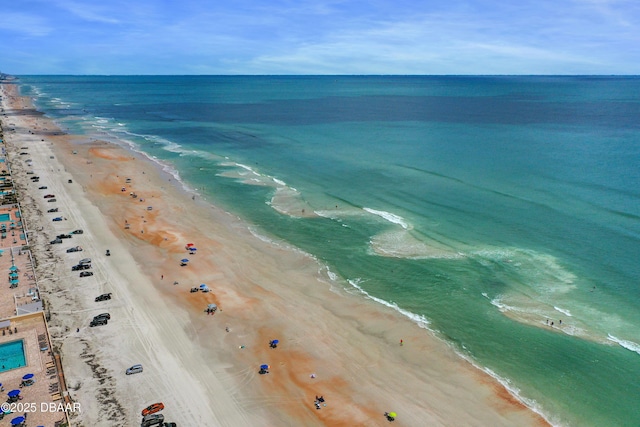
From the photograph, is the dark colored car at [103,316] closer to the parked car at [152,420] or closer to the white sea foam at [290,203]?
the parked car at [152,420]

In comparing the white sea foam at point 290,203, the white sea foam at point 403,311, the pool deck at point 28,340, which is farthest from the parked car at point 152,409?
the white sea foam at point 290,203

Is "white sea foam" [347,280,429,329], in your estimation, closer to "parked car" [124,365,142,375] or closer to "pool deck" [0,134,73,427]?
"parked car" [124,365,142,375]

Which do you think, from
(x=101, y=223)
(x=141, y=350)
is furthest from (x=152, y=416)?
(x=101, y=223)

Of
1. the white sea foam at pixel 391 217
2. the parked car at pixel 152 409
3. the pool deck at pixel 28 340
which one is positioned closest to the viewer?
the pool deck at pixel 28 340


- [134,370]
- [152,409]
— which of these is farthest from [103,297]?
[152,409]

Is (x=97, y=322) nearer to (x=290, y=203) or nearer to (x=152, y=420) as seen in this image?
(x=152, y=420)
